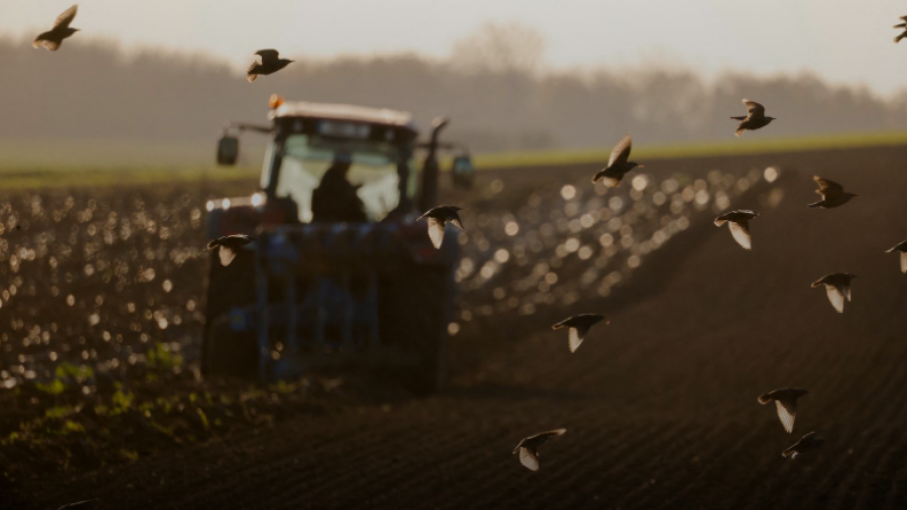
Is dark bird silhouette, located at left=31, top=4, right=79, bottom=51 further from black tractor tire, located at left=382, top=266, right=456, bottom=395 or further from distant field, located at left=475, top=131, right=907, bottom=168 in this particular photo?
distant field, located at left=475, top=131, right=907, bottom=168

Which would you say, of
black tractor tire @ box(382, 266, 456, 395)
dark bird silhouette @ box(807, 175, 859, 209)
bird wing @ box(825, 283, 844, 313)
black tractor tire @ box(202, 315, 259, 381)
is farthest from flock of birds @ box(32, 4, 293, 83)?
black tractor tire @ box(202, 315, 259, 381)

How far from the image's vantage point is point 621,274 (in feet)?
62.7

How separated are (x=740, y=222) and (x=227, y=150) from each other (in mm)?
4963

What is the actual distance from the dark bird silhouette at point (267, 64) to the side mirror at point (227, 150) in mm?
4054

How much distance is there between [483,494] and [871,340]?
8.46m

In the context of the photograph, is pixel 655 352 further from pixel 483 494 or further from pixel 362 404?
pixel 483 494

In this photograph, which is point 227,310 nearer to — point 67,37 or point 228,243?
point 228,243

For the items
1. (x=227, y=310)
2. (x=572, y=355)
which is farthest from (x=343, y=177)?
(x=572, y=355)

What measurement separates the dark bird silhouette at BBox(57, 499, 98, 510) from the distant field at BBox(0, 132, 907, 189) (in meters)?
18.1

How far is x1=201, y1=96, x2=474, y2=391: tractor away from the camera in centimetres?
1009

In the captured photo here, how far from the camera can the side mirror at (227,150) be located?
32.1ft

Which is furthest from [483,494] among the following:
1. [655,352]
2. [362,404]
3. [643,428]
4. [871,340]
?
[871,340]

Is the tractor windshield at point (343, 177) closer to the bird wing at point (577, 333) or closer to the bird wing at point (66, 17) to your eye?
the bird wing at point (577, 333)

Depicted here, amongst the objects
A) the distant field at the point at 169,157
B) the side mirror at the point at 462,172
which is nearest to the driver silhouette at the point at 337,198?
the side mirror at the point at 462,172
